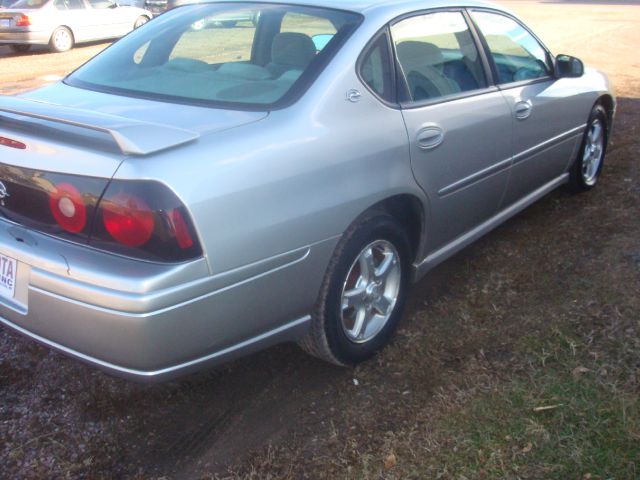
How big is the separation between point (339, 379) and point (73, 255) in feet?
4.25

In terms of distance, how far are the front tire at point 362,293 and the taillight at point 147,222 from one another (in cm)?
74

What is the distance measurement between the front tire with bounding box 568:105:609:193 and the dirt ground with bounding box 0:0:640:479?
0.93 metres

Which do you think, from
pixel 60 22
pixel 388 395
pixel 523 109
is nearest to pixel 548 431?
pixel 388 395

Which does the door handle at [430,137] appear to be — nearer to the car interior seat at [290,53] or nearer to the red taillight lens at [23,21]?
the car interior seat at [290,53]

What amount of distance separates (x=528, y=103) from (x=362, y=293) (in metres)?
1.67

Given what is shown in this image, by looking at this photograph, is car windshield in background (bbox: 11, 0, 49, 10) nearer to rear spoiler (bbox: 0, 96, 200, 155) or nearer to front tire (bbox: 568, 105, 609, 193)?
front tire (bbox: 568, 105, 609, 193)

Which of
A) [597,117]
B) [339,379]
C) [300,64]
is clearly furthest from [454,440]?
[597,117]

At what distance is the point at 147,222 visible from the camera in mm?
2297

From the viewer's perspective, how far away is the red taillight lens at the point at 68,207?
239 centimetres

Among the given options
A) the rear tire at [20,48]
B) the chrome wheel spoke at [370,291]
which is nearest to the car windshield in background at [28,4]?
the rear tire at [20,48]

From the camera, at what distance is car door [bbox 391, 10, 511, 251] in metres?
3.27

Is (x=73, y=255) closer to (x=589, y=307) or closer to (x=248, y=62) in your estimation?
(x=248, y=62)

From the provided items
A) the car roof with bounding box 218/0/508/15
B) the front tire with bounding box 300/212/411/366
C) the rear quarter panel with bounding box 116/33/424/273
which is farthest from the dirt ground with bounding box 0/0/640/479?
the car roof with bounding box 218/0/508/15

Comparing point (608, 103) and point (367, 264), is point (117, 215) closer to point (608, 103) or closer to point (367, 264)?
point (367, 264)
